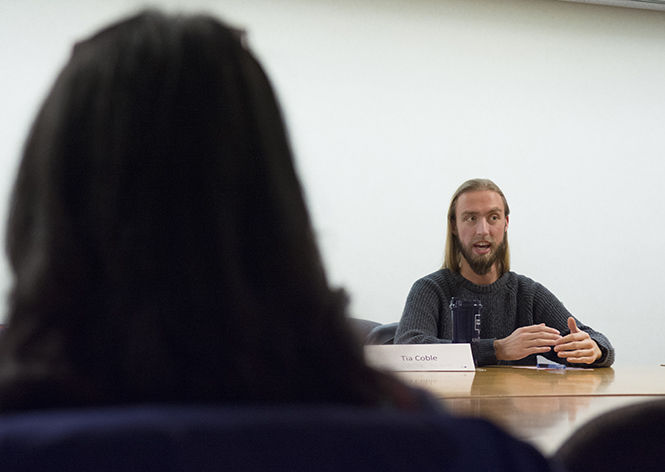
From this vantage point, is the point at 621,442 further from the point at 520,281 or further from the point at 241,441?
the point at 520,281

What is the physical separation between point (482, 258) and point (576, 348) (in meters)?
0.81

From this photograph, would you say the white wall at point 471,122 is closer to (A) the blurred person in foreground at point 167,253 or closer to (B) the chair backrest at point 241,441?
(A) the blurred person in foreground at point 167,253

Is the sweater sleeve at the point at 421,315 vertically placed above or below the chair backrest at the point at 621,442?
below

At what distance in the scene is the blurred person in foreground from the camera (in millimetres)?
491

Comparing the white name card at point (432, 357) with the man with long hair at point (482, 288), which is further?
the man with long hair at point (482, 288)

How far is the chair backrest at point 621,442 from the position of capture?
80 cm

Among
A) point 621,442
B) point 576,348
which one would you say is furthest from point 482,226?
point 621,442

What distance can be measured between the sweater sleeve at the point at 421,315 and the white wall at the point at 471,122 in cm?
140

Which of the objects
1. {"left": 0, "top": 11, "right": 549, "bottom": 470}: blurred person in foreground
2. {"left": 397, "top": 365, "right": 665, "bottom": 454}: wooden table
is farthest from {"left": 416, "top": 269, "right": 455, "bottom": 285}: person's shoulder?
{"left": 0, "top": 11, "right": 549, "bottom": 470}: blurred person in foreground

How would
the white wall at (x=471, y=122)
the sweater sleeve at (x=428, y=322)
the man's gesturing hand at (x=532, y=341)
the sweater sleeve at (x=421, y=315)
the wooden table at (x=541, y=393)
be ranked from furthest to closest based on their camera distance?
the white wall at (x=471, y=122), the sweater sleeve at (x=421, y=315), the sweater sleeve at (x=428, y=322), the man's gesturing hand at (x=532, y=341), the wooden table at (x=541, y=393)

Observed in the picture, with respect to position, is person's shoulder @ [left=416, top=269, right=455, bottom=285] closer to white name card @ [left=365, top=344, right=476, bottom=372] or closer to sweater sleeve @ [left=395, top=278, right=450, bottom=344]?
sweater sleeve @ [left=395, top=278, right=450, bottom=344]

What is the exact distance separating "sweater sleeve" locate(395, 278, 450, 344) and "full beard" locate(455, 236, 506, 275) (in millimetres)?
256

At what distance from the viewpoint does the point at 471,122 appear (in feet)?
15.7

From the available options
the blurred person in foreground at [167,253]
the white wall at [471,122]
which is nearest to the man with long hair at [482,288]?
the white wall at [471,122]
